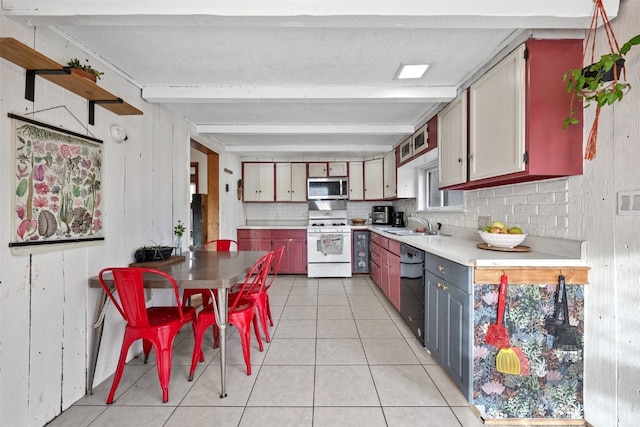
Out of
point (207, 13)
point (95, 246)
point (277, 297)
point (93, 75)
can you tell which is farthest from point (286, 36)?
point (277, 297)

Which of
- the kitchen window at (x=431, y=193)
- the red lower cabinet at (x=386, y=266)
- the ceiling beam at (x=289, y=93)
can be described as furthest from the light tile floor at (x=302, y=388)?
the ceiling beam at (x=289, y=93)

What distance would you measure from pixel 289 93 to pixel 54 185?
1.66m

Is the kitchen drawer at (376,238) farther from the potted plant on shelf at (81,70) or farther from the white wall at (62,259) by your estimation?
the potted plant on shelf at (81,70)

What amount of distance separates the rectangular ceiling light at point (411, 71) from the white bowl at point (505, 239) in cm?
125

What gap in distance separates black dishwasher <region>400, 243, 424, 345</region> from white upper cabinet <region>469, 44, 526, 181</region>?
2.61 ft

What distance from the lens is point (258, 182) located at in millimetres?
5348

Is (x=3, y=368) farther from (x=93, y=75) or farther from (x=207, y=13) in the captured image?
(x=207, y=13)

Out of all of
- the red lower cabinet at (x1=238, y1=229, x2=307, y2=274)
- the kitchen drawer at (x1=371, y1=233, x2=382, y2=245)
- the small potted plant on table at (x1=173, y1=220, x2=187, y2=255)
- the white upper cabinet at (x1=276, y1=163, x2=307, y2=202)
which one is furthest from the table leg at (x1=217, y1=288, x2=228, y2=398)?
the white upper cabinet at (x1=276, y1=163, x2=307, y2=202)

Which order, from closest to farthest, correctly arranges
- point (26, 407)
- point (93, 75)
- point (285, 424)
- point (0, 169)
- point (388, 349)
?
point (0, 169)
point (26, 407)
point (285, 424)
point (93, 75)
point (388, 349)

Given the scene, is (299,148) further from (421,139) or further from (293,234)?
(421,139)

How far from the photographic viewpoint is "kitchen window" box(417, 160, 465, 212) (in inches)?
139

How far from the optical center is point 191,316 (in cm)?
201

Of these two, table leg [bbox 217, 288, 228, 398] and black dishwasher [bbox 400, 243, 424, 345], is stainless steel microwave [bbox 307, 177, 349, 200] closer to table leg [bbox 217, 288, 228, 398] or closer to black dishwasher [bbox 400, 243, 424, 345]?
black dishwasher [bbox 400, 243, 424, 345]

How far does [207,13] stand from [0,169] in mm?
1181
